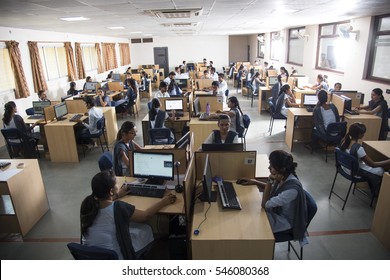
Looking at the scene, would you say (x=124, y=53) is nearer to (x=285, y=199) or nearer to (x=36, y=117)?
(x=36, y=117)

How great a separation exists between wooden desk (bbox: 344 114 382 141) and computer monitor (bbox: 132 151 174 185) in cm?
414

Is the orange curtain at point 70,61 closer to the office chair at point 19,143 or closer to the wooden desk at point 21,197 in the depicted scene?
the office chair at point 19,143

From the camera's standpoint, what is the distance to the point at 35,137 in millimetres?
5727

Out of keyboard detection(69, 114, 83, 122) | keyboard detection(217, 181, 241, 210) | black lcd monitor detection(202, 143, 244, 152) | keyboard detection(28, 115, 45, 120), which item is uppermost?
black lcd monitor detection(202, 143, 244, 152)

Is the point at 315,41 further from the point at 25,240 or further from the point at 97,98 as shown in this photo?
the point at 25,240

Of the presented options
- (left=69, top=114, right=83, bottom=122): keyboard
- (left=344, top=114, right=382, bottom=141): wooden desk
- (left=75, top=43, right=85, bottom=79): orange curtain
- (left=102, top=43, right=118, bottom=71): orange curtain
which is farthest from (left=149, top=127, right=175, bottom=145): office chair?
(left=102, top=43, right=118, bottom=71): orange curtain

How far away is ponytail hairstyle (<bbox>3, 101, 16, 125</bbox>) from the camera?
503 centimetres

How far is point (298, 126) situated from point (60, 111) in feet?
16.5

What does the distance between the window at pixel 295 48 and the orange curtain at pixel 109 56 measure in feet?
27.2

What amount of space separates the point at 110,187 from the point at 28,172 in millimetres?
1959

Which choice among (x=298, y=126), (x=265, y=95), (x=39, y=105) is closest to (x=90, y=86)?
(x=39, y=105)

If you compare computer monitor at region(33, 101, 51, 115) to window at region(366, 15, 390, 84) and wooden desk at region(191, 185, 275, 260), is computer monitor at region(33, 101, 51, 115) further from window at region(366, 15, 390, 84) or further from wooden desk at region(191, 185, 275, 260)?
window at region(366, 15, 390, 84)

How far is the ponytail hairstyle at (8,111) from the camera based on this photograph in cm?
503
